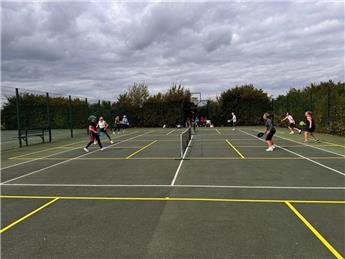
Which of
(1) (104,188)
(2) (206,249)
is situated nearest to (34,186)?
(1) (104,188)

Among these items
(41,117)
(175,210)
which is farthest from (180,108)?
(175,210)

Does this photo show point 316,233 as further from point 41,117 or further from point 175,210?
point 41,117

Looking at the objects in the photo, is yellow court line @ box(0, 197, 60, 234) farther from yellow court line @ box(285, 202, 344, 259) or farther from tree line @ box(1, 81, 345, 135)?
tree line @ box(1, 81, 345, 135)

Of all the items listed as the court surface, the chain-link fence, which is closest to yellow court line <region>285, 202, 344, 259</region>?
the court surface

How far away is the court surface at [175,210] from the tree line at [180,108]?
1174 centimetres

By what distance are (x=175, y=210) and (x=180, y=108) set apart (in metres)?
34.7

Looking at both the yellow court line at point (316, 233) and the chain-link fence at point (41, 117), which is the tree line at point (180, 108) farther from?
the yellow court line at point (316, 233)

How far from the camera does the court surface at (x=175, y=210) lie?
13.9ft

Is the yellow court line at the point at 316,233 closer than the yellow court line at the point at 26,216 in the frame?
Yes

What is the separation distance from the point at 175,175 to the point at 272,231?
4.52 meters

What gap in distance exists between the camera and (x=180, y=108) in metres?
40.2

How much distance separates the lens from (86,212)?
5801mm

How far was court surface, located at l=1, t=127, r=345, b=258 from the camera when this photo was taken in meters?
4.23

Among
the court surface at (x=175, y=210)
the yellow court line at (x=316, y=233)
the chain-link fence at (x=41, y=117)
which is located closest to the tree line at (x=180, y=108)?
the chain-link fence at (x=41, y=117)
